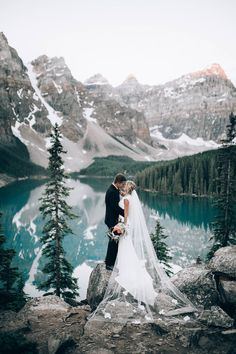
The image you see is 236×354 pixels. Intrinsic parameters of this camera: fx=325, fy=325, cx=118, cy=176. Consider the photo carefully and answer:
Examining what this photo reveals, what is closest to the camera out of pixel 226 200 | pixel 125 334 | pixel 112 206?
pixel 125 334

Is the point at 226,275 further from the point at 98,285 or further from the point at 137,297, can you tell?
the point at 98,285

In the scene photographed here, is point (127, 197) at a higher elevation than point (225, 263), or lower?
higher

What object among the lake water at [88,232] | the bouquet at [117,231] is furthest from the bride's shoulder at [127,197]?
the lake water at [88,232]

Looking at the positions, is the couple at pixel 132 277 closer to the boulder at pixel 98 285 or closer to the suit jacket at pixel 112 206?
the suit jacket at pixel 112 206

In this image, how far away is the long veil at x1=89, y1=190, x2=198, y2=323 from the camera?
38.0 ft

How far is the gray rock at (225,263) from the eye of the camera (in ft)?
41.4

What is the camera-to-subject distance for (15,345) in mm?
9719

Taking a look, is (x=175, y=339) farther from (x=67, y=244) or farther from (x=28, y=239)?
(x=28, y=239)

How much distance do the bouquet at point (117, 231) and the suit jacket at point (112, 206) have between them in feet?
0.99

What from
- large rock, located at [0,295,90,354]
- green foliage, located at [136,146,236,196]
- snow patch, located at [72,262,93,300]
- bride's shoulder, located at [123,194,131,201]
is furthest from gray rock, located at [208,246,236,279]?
green foliage, located at [136,146,236,196]

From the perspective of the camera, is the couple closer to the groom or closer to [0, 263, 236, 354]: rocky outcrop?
the groom

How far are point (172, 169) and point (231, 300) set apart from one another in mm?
139291

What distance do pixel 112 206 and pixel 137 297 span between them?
360 cm

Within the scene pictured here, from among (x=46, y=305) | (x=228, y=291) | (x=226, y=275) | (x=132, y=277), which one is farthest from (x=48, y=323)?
(x=226, y=275)
